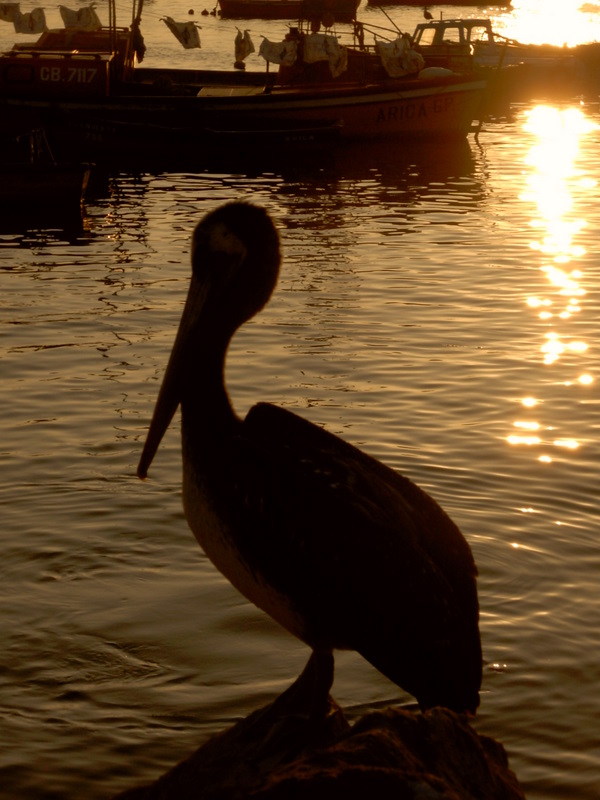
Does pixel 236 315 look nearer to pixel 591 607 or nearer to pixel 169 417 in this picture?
pixel 169 417

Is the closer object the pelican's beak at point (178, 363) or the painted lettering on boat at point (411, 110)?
the pelican's beak at point (178, 363)

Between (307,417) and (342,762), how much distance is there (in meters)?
5.79

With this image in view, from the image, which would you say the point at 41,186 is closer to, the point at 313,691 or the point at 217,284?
the point at 217,284

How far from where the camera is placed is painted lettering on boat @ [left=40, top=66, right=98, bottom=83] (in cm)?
2536

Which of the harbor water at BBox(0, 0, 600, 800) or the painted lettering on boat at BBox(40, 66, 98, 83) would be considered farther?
the painted lettering on boat at BBox(40, 66, 98, 83)

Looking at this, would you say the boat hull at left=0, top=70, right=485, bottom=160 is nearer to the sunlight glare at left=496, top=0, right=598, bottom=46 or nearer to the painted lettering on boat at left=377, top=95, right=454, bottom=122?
the painted lettering on boat at left=377, top=95, right=454, bottom=122

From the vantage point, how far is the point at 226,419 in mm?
4164

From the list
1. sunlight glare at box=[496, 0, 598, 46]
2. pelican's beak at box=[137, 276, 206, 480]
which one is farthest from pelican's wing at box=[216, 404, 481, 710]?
sunlight glare at box=[496, 0, 598, 46]

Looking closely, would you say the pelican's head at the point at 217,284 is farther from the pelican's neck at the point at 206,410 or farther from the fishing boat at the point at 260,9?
the fishing boat at the point at 260,9

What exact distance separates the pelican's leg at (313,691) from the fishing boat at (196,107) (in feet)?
73.0

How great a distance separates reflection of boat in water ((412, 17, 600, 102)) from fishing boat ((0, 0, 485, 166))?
8384mm

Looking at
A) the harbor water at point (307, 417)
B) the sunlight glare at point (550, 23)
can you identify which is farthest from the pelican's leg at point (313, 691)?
the sunlight glare at point (550, 23)

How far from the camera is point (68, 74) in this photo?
→ 25375mm

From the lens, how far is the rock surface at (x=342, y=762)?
3.26m
